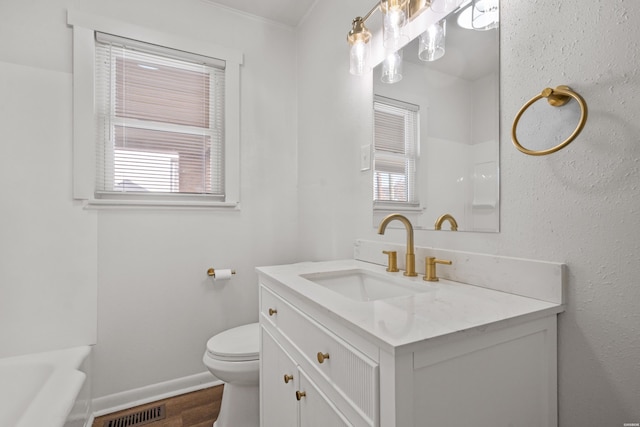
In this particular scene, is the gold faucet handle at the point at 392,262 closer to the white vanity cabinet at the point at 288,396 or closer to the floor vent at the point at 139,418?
the white vanity cabinet at the point at 288,396

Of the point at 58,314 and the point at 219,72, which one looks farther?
the point at 219,72

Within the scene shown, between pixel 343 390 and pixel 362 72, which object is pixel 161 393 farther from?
pixel 362 72

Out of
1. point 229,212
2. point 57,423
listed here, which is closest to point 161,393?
point 57,423

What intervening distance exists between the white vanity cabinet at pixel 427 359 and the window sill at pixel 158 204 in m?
1.19

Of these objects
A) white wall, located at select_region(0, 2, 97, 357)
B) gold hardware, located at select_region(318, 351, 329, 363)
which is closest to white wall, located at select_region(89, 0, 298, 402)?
white wall, located at select_region(0, 2, 97, 357)

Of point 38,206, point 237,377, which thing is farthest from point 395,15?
point 38,206

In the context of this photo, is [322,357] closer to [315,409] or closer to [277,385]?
[315,409]

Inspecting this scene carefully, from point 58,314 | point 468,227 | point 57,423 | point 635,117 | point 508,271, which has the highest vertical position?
point 635,117

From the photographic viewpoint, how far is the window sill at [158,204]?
1720 mm

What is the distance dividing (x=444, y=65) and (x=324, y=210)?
106 cm

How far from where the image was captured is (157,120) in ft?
6.27

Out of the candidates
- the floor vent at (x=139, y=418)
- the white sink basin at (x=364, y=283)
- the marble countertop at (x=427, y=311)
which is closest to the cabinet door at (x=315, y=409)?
the marble countertop at (x=427, y=311)

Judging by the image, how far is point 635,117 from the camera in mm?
683

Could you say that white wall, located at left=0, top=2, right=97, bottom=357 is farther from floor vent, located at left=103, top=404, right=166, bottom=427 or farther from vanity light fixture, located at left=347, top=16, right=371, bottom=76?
vanity light fixture, located at left=347, top=16, right=371, bottom=76
